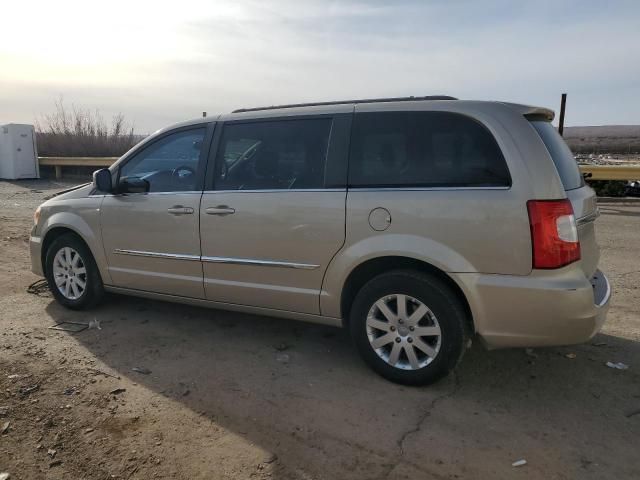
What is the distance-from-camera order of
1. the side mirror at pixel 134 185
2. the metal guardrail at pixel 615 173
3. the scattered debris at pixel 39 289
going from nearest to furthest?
the side mirror at pixel 134 185 → the scattered debris at pixel 39 289 → the metal guardrail at pixel 615 173

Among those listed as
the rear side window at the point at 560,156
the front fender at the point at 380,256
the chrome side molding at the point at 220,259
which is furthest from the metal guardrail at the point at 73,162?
the rear side window at the point at 560,156

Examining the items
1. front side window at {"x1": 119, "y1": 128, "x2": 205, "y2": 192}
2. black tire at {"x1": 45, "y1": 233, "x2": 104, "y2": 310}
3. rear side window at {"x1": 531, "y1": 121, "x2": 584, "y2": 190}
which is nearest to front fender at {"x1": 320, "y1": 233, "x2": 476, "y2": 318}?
rear side window at {"x1": 531, "y1": 121, "x2": 584, "y2": 190}

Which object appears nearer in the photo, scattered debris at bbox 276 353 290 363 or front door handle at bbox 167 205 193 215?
scattered debris at bbox 276 353 290 363

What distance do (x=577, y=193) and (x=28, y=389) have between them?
12.7 feet

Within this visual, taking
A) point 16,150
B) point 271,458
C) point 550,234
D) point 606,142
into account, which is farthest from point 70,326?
point 606,142

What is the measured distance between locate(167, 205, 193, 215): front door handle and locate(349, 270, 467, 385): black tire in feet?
5.28

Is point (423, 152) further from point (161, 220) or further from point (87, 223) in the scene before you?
point (87, 223)

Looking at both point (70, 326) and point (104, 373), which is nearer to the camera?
point (104, 373)

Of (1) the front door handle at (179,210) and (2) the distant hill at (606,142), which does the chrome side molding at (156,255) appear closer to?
(1) the front door handle at (179,210)

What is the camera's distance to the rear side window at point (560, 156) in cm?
343

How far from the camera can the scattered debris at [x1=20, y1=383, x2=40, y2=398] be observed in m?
3.55

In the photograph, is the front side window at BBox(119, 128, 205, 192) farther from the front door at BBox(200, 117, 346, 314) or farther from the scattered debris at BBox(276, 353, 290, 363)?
the scattered debris at BBox(276, 353, 290, 363)

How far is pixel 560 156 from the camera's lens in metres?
3.57

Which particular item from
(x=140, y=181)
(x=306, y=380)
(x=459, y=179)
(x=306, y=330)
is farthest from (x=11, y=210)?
(x=459, y=179)
